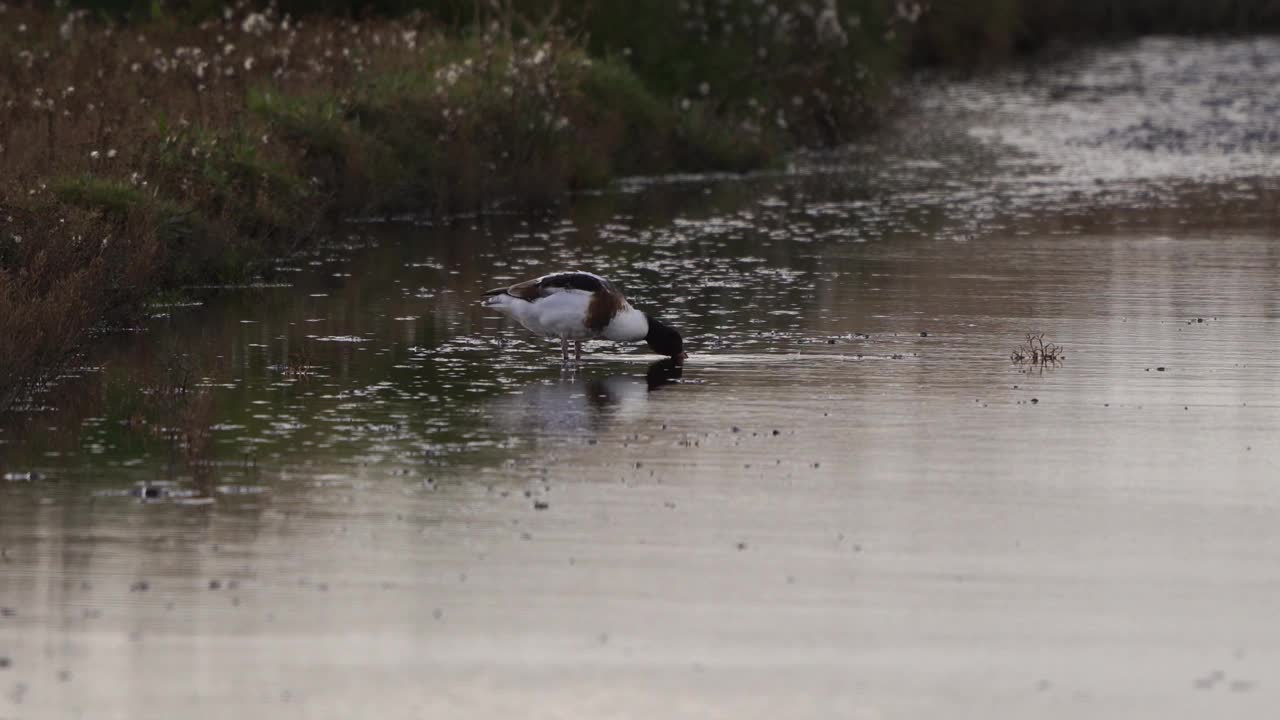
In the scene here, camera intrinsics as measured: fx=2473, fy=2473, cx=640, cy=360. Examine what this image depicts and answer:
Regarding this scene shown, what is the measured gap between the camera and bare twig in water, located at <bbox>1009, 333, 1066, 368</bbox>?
671 inches

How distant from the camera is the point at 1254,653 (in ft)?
31.1

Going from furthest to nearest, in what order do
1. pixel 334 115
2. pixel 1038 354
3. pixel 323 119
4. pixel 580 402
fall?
1. pixel 334 115
2. pixel 323 119
3. pixel 1038 354
4. pixel 580 402

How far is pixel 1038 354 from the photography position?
17344 mm

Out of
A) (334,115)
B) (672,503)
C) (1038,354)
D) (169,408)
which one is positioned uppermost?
(334,115)

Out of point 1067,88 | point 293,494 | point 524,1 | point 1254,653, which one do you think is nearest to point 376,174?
point 524,1

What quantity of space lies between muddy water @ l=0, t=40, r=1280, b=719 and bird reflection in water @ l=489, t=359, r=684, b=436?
4cm

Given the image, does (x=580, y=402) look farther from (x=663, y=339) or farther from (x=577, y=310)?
(x=663, y=339)

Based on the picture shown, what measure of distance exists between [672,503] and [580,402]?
3346 millimetres

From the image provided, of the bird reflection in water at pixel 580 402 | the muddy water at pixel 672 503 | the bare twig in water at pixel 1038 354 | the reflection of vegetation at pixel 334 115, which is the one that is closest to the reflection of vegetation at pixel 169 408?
the muddy water at pixel 672 503

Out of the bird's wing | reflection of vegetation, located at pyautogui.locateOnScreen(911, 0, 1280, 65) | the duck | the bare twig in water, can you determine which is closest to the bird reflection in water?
the duck

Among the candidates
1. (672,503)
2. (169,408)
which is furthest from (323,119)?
(672,503)

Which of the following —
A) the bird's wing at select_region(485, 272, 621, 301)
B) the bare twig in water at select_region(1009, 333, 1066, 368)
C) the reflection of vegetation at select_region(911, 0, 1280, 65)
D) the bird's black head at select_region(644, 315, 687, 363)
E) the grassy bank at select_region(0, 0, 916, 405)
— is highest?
the reflection of vegetation at select_region(911, 0, 1280, 65)

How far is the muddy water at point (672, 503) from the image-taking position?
9.20m

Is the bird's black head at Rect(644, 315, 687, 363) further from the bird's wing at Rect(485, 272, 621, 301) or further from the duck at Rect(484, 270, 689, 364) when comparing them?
the bird's wing at Rect(485, 272, 621, 301)
